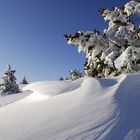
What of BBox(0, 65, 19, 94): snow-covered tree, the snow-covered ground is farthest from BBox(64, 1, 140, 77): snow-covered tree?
BBox(0, 65, 19, 94): snow-covered tree

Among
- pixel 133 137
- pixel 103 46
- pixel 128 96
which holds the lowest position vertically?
pixel 133 137

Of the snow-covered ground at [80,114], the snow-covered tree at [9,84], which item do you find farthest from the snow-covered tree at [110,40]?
the snow-covered tree at [9,84]

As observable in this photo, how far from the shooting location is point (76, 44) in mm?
15086

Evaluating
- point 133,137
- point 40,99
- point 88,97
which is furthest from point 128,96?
point 40,99

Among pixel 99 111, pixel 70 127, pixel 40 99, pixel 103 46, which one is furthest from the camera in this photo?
pixel 103 46

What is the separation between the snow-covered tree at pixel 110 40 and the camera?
13.8 metres

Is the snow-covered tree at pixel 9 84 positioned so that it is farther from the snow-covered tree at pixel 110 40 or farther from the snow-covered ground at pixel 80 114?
the snow-covered ground at pixel 80 114

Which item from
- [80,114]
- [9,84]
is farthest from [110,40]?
[9,84]

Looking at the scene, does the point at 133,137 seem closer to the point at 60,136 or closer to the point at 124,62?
the point at 60,136

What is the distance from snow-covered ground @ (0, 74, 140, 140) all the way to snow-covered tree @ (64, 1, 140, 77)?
27.8 feet

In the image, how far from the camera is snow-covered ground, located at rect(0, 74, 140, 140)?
134 inches

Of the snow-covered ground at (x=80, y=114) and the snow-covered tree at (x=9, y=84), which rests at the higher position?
the snow-covered ground at (x=80, y=114)

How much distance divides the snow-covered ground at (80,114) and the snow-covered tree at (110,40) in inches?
334

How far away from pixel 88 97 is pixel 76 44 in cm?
1070
